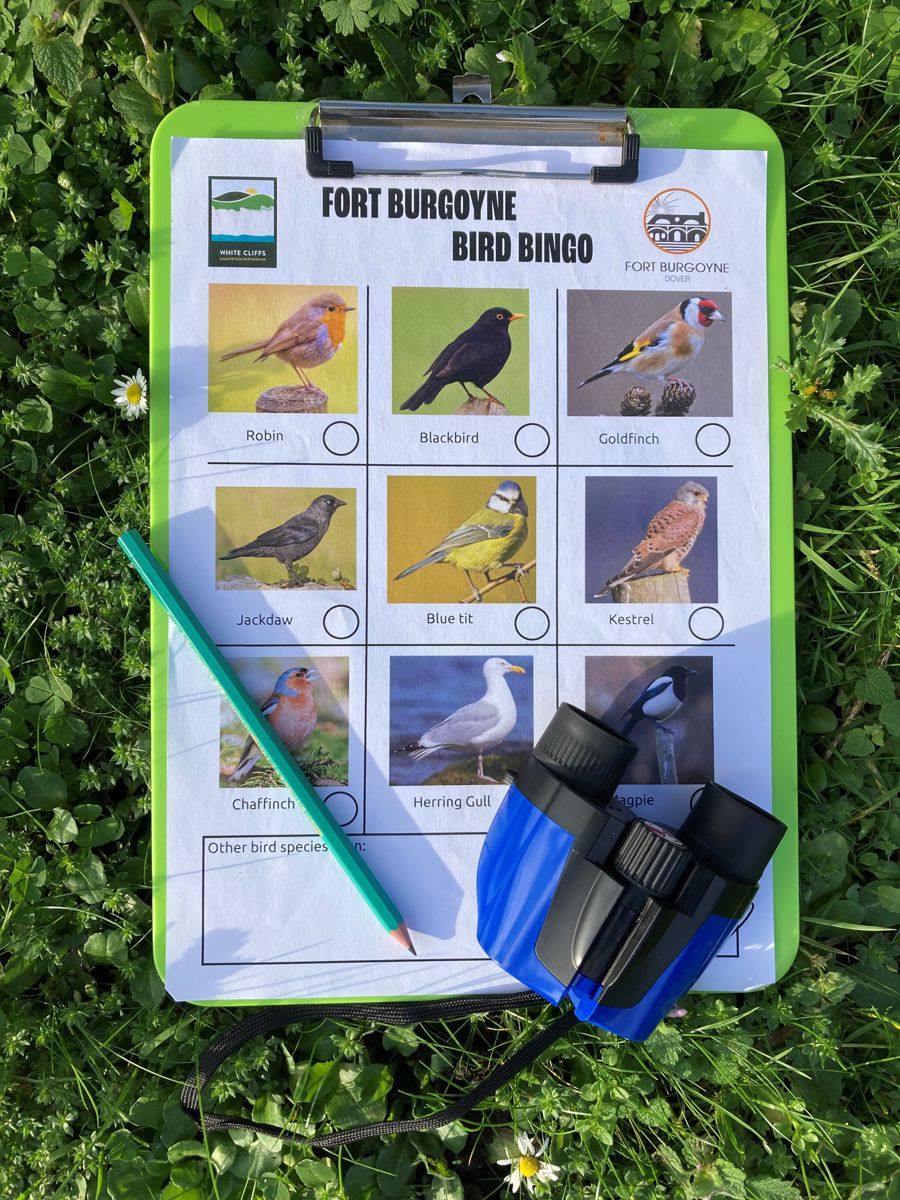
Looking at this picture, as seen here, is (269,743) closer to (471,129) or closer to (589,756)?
(589,756)

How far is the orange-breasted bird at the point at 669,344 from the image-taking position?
98cm

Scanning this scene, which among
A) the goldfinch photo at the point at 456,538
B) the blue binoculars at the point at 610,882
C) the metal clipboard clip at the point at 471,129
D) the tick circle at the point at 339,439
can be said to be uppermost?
the metal clipboard clip at the point at 471,129

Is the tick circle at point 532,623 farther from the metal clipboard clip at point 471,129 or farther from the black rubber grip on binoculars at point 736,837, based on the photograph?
the metal clipboard clip at point 471,129

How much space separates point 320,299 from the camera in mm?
969

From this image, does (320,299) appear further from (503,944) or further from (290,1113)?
(290,1113)

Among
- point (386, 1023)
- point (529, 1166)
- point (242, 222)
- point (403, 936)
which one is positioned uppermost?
point (242, 222)

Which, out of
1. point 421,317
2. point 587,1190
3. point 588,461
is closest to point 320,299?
point 421,317

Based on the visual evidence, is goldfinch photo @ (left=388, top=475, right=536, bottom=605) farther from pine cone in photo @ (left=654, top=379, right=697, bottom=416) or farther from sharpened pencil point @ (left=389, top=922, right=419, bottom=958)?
sharpened pencil point @ (left=389, top=922, right=419, bottom=958)

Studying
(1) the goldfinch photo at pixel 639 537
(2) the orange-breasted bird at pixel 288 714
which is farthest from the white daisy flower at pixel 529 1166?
(1) the goldfinch photo at pixel 639 537

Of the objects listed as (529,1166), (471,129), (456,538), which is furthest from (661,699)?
(471,129)

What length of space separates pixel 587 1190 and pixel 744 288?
3.41ft

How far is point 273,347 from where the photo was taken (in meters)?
0.97

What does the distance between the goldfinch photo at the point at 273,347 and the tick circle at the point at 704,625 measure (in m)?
0.48

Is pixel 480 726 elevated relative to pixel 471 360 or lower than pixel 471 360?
lower
